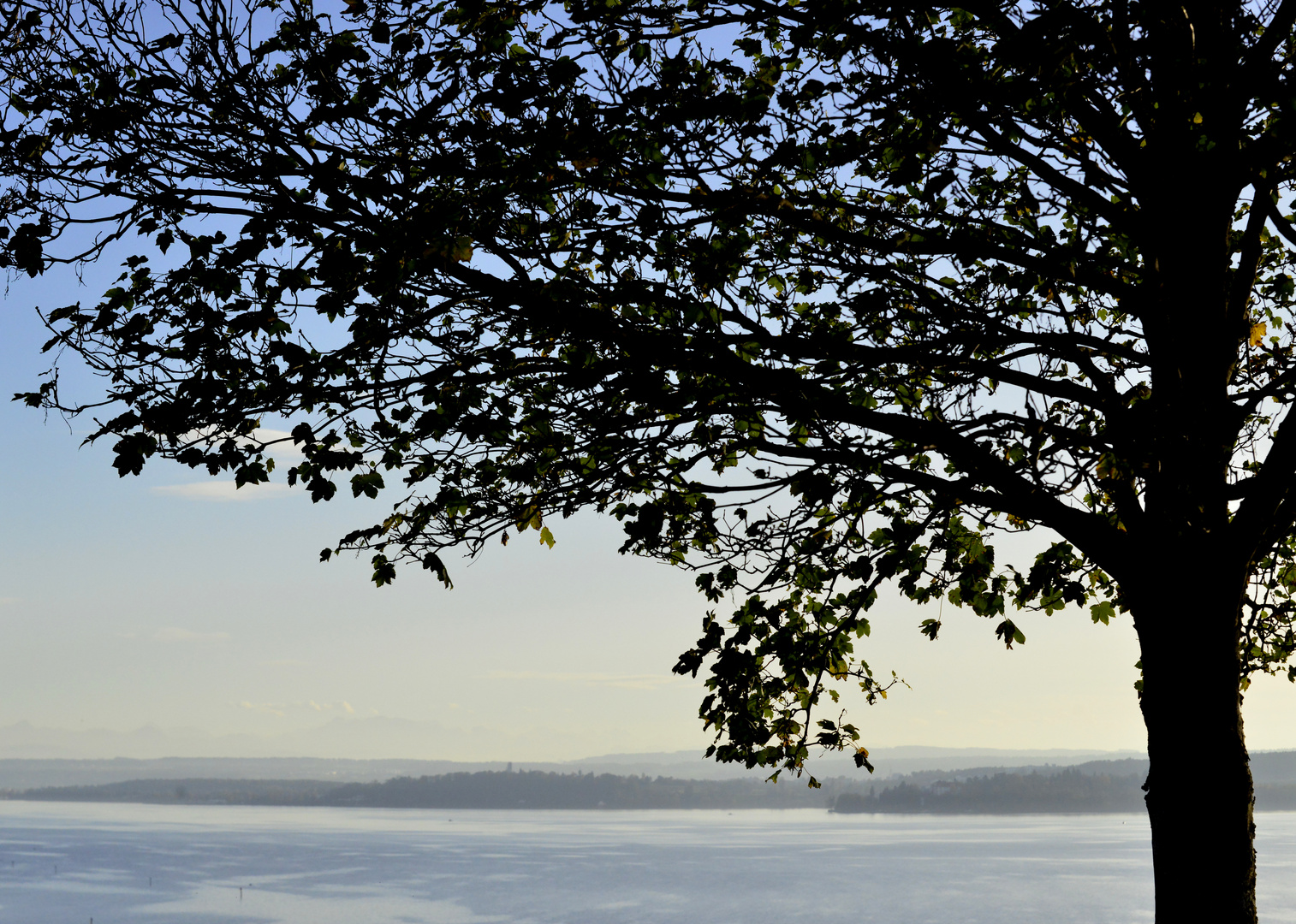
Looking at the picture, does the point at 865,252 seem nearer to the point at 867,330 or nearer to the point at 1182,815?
the point at 867,330

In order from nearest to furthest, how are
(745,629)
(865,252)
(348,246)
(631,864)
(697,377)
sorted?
(348,246)
(697,377)
(865,252)
(745,629)
(631,864)

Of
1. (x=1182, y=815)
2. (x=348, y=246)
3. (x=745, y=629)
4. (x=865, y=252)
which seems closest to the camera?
(x=348, y=246)

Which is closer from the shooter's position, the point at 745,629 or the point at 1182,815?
the point at 1182,815

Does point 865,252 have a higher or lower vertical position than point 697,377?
higher

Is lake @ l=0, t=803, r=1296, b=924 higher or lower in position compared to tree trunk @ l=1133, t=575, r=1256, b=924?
lower

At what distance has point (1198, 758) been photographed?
825 centimetres

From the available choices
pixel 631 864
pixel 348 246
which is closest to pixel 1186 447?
pixel 348 246

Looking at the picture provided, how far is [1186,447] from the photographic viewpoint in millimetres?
7926

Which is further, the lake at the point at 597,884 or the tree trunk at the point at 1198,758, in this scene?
the lake at the point at 597,884

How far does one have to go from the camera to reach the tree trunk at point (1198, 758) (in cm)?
801

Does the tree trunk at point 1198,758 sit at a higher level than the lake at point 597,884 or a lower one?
higher

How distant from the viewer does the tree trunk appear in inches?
315

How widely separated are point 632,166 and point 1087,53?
11.5 ft

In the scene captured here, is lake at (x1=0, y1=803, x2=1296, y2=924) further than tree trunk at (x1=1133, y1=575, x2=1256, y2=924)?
Yes
